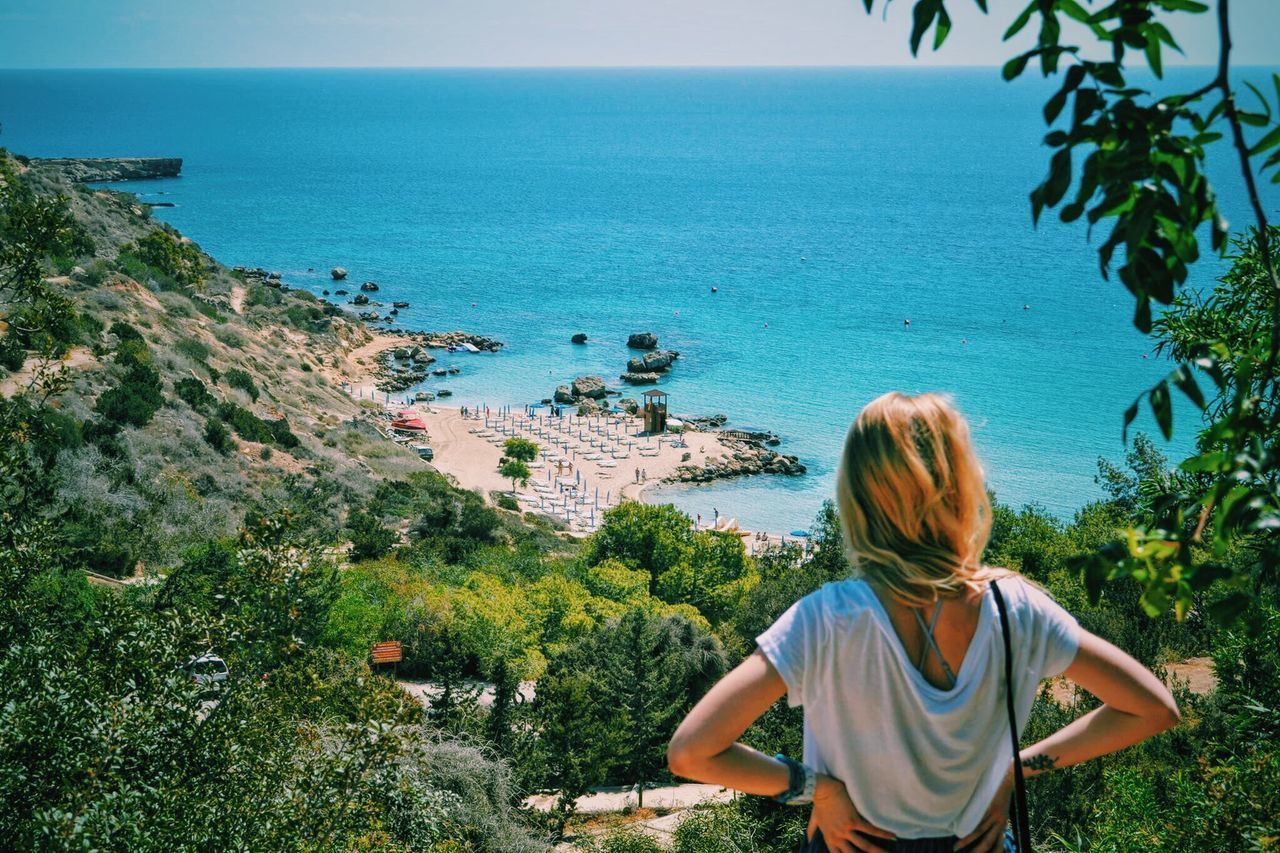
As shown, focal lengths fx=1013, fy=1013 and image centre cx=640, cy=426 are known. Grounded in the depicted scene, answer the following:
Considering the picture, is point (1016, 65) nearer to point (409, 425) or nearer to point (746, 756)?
point (746, 756)

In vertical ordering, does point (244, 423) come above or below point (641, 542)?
above

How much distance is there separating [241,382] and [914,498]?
111ft

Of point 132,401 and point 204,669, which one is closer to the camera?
point 204,669

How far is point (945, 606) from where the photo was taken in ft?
5.61

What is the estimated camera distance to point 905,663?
1.68 m

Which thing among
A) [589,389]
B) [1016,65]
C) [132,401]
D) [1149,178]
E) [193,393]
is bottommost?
[589,389]

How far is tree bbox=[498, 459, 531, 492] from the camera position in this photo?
38.6 m

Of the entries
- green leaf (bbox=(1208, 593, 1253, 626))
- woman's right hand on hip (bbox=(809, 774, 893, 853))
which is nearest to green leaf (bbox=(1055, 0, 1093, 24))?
green leaf (bbox=(1208, 593, 1253, 626))

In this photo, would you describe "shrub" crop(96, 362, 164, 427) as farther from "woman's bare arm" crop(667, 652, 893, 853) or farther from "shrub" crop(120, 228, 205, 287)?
"woman's bare arm" crop(667, 652, 893, 853)

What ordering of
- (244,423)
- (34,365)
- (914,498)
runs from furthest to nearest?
(244,423)
(34,365)
(914,498)

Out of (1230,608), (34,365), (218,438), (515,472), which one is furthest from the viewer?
(515,472)

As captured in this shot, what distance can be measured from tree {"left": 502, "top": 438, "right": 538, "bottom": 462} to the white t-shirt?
3932 cm

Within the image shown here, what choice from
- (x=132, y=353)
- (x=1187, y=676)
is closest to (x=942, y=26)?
(x=1187, y=676)

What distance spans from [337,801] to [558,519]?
30.3 m
